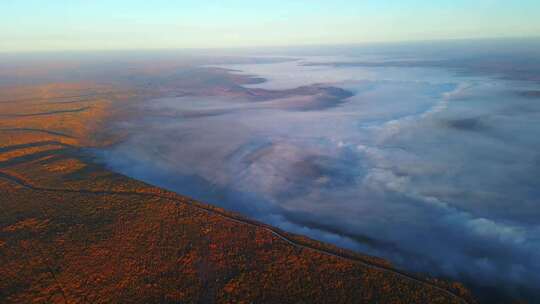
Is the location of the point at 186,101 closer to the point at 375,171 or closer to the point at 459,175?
the point at 375,171

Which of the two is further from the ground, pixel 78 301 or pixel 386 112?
pixel 386 112

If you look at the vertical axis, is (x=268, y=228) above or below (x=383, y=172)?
below

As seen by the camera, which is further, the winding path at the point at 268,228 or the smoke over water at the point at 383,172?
the smoke over water at the point at 383,172

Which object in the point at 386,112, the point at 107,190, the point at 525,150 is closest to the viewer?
the point at 107,190

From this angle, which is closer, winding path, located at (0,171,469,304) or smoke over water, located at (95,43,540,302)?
winding path, located at (0,171,469,304)

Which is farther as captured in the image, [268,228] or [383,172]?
[383,172]

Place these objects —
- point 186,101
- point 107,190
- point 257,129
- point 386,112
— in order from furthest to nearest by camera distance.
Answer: point 186,101, point 386,112, point 257,129, point 107,190

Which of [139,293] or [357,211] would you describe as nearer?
[139,293]

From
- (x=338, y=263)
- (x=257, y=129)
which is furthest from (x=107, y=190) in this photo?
(x=257, y=129)
